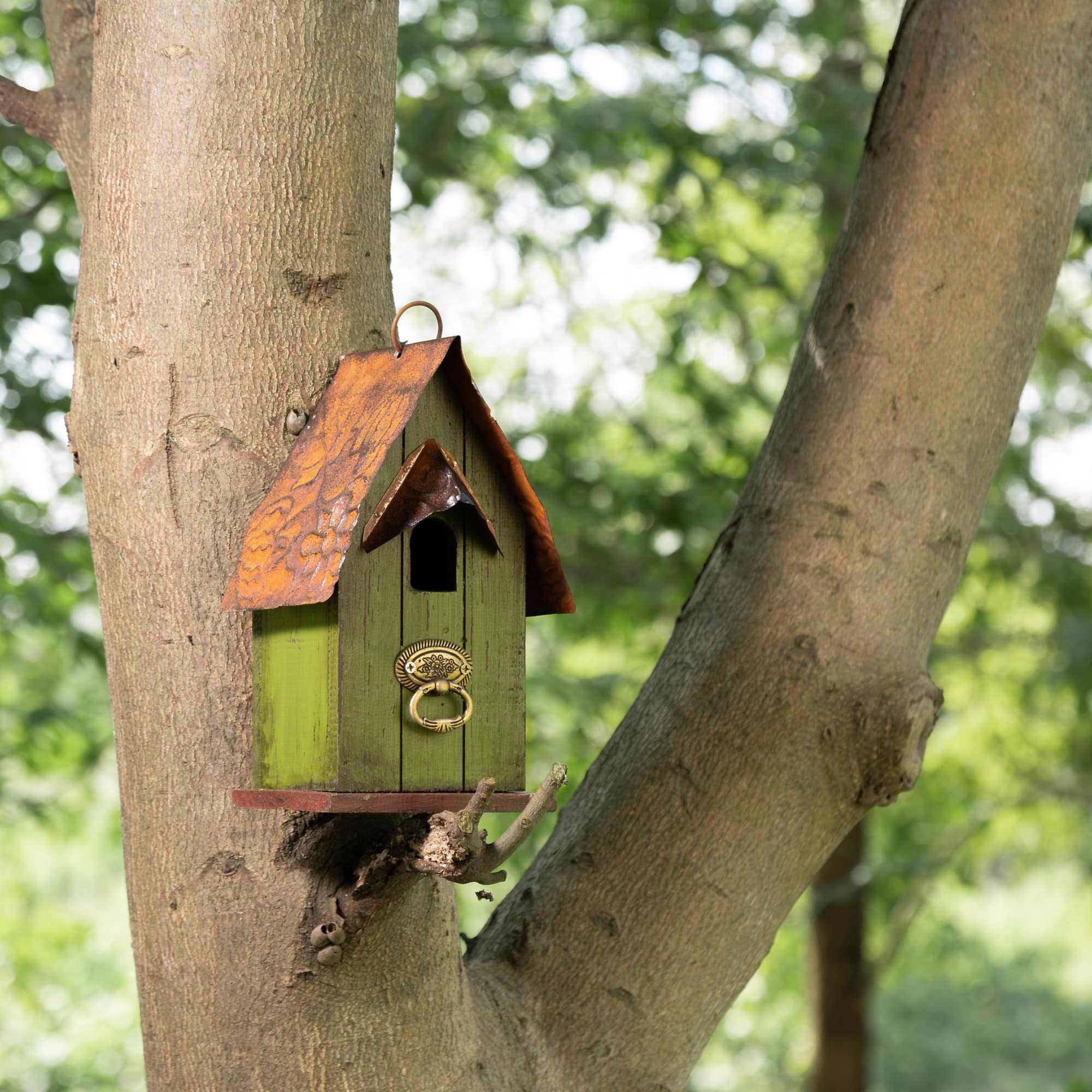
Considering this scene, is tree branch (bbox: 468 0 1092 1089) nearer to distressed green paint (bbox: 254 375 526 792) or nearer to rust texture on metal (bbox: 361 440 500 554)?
distressed green paint (bbox: 254 375 526 792)

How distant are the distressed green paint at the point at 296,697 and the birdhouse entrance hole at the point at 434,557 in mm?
140

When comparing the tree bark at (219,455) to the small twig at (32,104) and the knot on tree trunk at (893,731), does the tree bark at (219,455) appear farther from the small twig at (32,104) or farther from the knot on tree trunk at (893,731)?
the knot on tree trunk at (893,731)

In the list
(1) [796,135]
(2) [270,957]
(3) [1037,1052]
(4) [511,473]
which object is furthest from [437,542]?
(3) [1037,1052]

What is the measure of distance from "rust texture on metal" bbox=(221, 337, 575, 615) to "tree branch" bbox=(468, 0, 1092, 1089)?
0.37 metres

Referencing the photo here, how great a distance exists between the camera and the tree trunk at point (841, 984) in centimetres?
651

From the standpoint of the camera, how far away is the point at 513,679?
5.20 ft

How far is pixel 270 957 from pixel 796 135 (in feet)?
13.3

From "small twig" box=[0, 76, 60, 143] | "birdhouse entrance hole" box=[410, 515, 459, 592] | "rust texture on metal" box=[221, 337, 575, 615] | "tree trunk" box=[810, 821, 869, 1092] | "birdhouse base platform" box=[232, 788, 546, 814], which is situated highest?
"small twig" box=[0, 76, 60, 143]

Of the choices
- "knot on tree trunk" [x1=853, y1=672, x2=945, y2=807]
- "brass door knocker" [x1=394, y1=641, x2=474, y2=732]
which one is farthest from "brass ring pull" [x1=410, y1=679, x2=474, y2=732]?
"knot on tree trunk" [x1=853, y1=672, x2=945, y2=807]

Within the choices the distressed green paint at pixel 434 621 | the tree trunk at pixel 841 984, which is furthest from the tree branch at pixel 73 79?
the tree trunk at pixel 841 984

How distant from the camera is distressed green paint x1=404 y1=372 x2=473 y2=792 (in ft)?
4.83

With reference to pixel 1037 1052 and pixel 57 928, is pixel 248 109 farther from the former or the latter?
pixel 1037 1052

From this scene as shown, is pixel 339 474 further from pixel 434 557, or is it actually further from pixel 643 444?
pixel 643 444

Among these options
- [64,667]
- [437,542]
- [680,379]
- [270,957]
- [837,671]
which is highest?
[437,542]
